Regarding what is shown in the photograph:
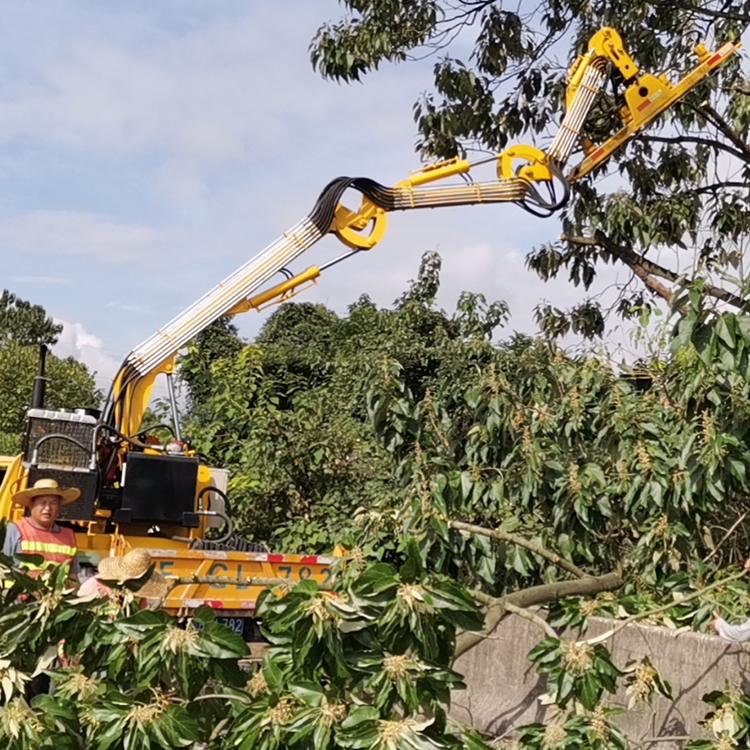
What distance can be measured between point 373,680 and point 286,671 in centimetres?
43

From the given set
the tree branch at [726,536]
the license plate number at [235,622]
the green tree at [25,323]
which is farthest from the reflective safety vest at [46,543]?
the green tree at [25,323]

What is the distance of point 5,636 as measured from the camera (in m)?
3.47

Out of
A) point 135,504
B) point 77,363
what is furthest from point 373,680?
point 77,363

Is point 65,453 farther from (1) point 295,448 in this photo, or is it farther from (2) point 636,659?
(2) point 636,659

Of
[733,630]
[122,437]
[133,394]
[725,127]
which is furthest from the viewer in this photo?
[725,127]

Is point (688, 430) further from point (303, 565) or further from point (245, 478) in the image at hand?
point (245, 478)

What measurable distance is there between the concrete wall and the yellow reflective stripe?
268 centimetres

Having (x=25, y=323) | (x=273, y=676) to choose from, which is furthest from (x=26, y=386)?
(x=273, y=676)

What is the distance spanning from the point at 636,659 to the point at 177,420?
518 centimetres

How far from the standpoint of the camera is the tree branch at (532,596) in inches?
164

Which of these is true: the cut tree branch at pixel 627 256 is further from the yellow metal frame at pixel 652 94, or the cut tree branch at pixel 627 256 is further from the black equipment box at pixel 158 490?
the black equipment box at pixel 158 490

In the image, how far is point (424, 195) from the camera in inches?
366

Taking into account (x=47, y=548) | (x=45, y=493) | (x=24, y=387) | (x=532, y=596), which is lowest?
(x=532, y=596)

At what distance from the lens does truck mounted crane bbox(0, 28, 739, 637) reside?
24.3ft
